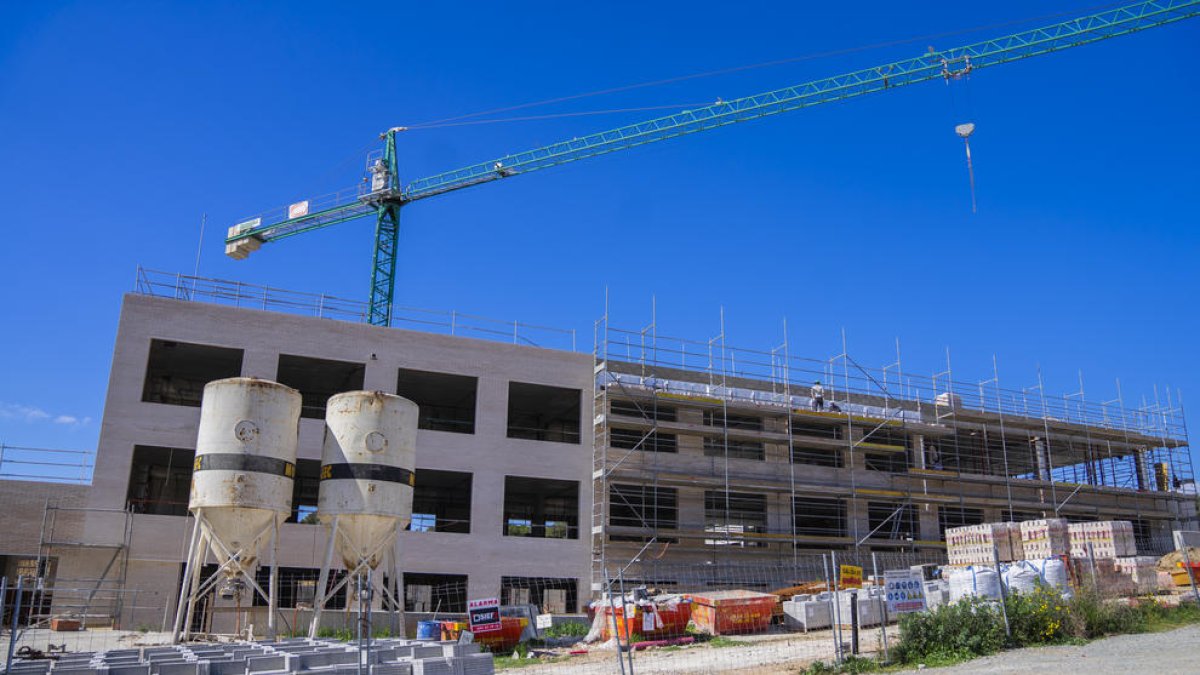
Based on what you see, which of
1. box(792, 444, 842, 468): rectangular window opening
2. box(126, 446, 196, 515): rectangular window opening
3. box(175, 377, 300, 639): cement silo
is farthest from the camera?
box(792, 444, 842, 468): rectangular window opening

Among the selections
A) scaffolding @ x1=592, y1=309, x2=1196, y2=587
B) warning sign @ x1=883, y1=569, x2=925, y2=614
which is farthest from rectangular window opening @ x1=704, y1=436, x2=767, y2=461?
warning sign @ x1=883, y1=569, x2=925, y2=614

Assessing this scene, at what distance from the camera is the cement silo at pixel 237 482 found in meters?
23.4

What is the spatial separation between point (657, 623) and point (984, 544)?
47.0ft

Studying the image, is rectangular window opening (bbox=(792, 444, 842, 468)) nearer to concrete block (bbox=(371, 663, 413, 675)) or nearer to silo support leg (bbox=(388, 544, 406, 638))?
silo support leg (bbox=(388, 544, 406, 638))

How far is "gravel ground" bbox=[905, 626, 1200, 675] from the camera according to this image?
13914mm

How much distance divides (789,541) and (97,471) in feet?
82.2

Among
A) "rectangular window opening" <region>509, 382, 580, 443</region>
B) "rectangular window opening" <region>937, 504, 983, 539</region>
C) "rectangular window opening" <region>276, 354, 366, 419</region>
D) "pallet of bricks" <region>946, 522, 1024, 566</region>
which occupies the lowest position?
"pallet of bricks" <region>946, 522, 1024, 566</region>

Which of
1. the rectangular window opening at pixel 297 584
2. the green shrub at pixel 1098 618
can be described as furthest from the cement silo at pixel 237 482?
the green shrub at pixel 1098 618

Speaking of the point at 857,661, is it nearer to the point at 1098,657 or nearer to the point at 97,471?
the point at 1098,657

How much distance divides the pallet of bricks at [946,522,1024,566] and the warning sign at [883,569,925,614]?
1718cm

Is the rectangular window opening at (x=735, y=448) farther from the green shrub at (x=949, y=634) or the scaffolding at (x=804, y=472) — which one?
the green shrub at (x=949, y=634)

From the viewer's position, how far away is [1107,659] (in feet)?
49.5

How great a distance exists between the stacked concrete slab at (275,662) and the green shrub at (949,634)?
23.2ft

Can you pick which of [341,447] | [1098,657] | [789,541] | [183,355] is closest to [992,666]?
[1098,657]
